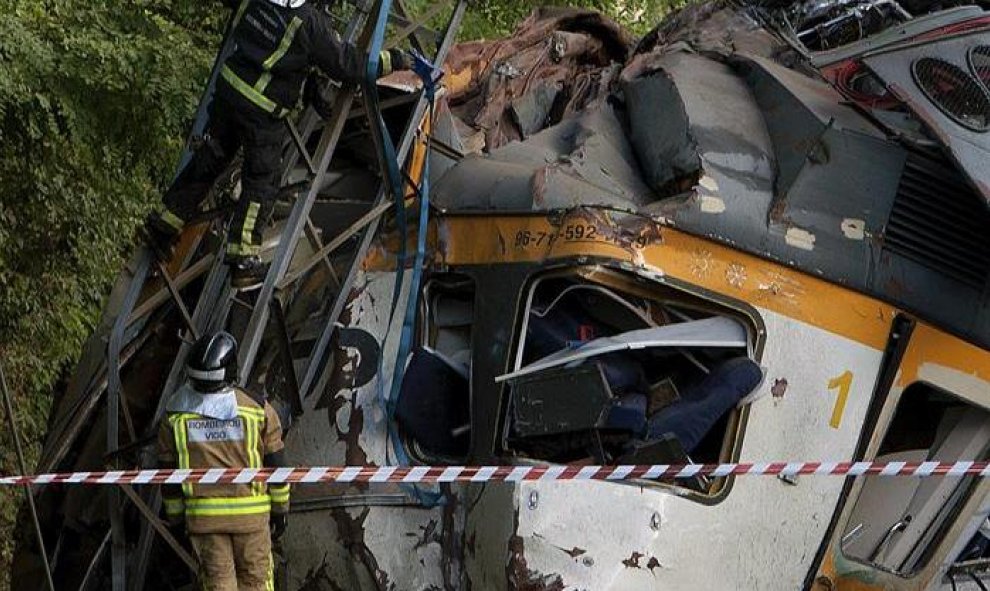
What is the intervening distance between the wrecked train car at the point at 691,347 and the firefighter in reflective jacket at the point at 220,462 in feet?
1.25

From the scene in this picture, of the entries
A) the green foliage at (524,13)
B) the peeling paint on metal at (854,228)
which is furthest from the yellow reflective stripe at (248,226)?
the green foliage at (524,13)

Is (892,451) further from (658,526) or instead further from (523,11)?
(523,11)

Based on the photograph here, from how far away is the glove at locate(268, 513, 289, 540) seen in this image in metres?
6.10

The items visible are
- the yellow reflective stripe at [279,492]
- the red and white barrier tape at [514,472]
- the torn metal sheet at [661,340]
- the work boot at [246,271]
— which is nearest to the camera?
the red and white barrier tape at [514,472]

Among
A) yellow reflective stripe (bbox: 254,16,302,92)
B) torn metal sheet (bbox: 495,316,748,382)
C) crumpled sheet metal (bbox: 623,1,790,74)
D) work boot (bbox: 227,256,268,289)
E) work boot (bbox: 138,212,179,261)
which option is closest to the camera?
torn metal sheet (bbox: 495,316,748,382)

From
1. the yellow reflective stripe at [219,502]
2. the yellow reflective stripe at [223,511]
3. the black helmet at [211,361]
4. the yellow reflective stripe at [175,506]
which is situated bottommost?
the yellow reflective stripe at [175,506]

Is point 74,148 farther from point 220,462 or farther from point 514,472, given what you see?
point 514,472

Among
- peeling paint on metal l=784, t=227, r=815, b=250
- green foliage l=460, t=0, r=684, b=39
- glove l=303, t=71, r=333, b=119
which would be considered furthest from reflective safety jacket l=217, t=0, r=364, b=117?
green foliage l=460, t=0, r=684, b=39

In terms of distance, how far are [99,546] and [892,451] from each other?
136 inches

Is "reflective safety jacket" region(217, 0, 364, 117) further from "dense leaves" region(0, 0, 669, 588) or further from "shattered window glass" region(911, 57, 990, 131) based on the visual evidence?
"dense leaves" region(0, 0, 669, 588)

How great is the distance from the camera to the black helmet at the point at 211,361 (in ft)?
19.2

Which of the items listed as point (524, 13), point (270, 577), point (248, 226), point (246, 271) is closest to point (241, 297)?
point (246, 271)

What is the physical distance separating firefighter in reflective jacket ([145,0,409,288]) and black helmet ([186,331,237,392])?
59 centimetres

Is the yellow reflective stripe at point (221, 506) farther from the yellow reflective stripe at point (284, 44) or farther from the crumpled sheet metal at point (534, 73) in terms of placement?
the crumpled sheet metal at point (534, 73)
